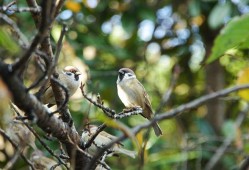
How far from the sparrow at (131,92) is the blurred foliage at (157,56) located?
7.4 inches

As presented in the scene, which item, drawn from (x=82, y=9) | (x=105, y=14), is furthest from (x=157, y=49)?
(x=82, y=9)

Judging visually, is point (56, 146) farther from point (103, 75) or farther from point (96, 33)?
point (96, 33)

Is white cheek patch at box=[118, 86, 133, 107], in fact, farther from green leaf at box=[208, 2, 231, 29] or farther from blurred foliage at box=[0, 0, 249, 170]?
green leaf at box=[208, 2, 231, 29]

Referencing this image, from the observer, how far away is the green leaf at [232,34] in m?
1.29

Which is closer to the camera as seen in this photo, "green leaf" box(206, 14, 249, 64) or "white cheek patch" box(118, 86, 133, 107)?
"green leaf" box(206, 14, 249, 64)

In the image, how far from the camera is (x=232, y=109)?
235 inches

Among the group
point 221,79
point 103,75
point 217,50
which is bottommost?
point 221,79

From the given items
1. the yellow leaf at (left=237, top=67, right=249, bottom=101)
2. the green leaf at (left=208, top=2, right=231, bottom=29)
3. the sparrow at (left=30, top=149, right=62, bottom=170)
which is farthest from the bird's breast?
the yellow leaf at (left=237, top=67, right=249, bottom=101)

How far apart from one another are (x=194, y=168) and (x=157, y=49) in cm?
142

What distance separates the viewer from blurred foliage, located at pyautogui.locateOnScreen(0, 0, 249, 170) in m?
4.62

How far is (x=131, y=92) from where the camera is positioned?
Answer: 13.5 ft

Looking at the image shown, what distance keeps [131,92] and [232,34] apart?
110 inches

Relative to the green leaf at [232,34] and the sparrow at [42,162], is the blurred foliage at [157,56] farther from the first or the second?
the green leaf at [232,34]

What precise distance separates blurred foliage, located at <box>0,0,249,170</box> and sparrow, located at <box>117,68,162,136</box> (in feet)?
0.62
